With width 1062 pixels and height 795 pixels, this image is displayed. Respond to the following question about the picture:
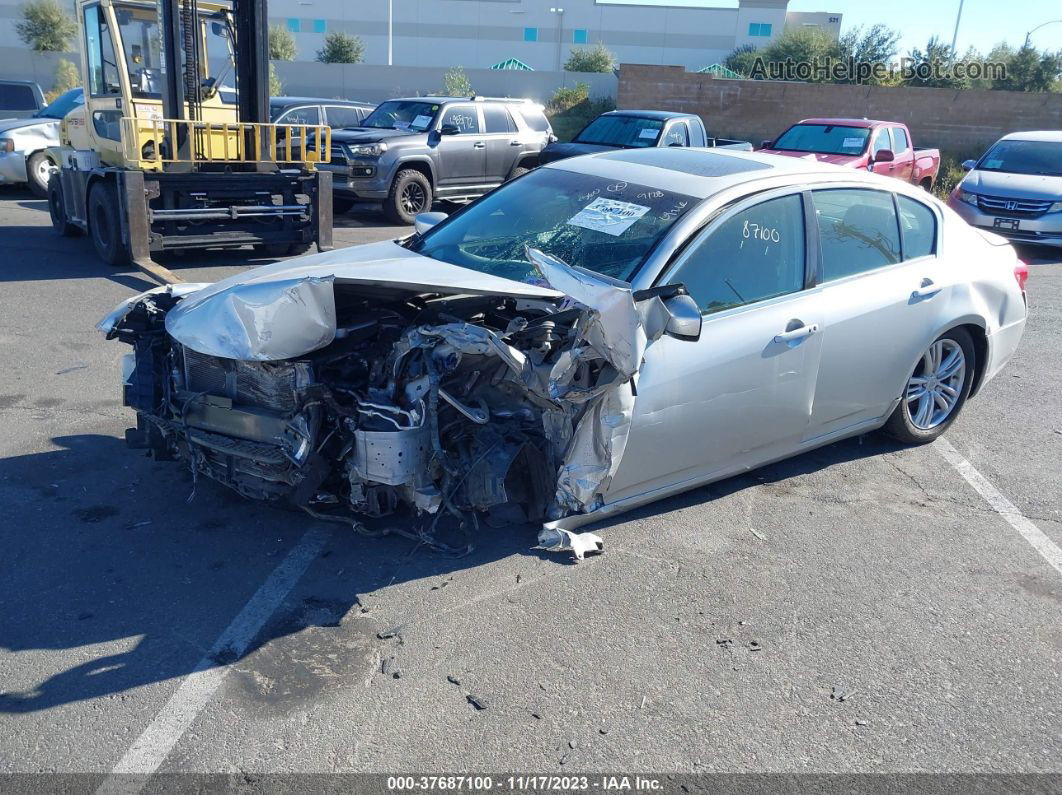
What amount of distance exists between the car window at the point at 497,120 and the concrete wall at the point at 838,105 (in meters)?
15.6

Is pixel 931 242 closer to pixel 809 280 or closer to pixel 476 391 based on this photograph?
pixel 809 280

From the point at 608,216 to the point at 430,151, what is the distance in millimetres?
10053

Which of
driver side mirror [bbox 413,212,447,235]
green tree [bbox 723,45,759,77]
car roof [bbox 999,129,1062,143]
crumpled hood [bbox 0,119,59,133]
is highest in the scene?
green tree [bbox 723,45,759,77]

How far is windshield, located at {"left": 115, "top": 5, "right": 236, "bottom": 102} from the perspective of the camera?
10.1m

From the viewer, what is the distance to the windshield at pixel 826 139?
14.7 metres

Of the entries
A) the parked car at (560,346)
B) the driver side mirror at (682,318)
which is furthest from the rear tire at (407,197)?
the driver side mirror at (682,318)

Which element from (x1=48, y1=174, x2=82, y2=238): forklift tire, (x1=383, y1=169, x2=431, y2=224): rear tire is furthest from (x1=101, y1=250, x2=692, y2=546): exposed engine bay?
(x1=383, y1=169, x2=431, y2=224): rear tire

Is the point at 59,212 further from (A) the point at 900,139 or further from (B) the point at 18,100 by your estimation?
(A) the point at 900,139

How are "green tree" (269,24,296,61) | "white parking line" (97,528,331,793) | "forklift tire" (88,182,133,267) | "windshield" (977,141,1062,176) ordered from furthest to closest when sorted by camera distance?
"green tree" (269,24,296,61)
"windshield" (977,141,1062,176)
"forklift tire" (88,182,133,267)
"white parking line" (97,528,331,793)

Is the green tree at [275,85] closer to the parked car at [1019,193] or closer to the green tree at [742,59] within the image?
the parked car at [1019,193]

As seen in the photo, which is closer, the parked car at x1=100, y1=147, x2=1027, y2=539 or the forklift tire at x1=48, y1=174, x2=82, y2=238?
the parked car at x1=100, y1=147, x2=1027, y2=539

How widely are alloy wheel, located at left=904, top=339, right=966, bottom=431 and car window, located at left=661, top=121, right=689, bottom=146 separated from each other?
950 centimetres

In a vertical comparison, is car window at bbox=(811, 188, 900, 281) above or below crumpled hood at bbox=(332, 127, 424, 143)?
above

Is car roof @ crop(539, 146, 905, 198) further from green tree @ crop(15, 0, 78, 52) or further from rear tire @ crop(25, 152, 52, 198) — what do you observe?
green tree @ crop(15, 0, 78, 52)
